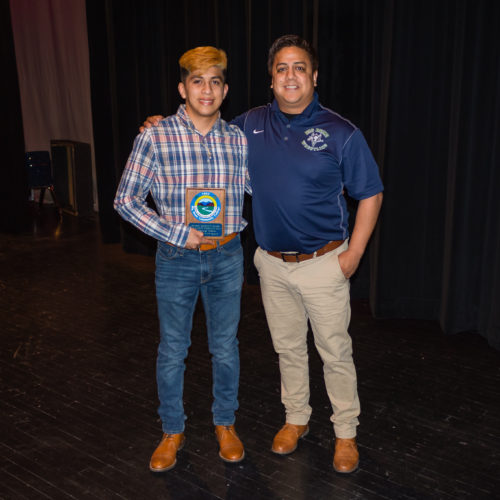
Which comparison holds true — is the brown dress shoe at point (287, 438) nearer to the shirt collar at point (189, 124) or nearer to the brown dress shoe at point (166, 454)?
the brown dress shoe at point (166, 454)

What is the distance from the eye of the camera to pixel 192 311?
225cm

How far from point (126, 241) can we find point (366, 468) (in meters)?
3.89

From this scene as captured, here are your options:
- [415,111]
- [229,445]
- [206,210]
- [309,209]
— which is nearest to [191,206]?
[206,210]

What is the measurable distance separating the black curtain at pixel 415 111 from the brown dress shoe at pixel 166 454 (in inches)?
77.7

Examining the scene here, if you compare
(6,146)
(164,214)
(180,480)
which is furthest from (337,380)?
(6,146)

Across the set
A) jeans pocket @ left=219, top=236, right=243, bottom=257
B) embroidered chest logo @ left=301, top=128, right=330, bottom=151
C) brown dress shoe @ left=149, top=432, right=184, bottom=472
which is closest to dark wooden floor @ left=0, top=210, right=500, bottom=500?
brown dress shoe @ left=149, top=432, right=184, bottom=472

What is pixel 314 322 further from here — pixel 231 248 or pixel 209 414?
pixel 209 414

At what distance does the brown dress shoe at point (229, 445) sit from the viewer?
239 cm

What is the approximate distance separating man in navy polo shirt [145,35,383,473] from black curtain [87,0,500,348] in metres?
1.56

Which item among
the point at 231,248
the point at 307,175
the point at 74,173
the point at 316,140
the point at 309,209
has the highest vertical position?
the point at 316,140

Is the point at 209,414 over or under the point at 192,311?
under

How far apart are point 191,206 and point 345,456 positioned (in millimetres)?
→ 1151

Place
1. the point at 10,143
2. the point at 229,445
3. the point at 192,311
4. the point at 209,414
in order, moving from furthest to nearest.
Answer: the point at 10,143 < the point at 209,414 < the point at 229,445 < the point at 192,311

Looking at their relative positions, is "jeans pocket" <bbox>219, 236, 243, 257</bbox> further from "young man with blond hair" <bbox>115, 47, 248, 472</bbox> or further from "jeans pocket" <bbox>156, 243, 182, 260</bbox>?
"jeans pocket" <bbox>156, 243, 182, 260</bbox>
